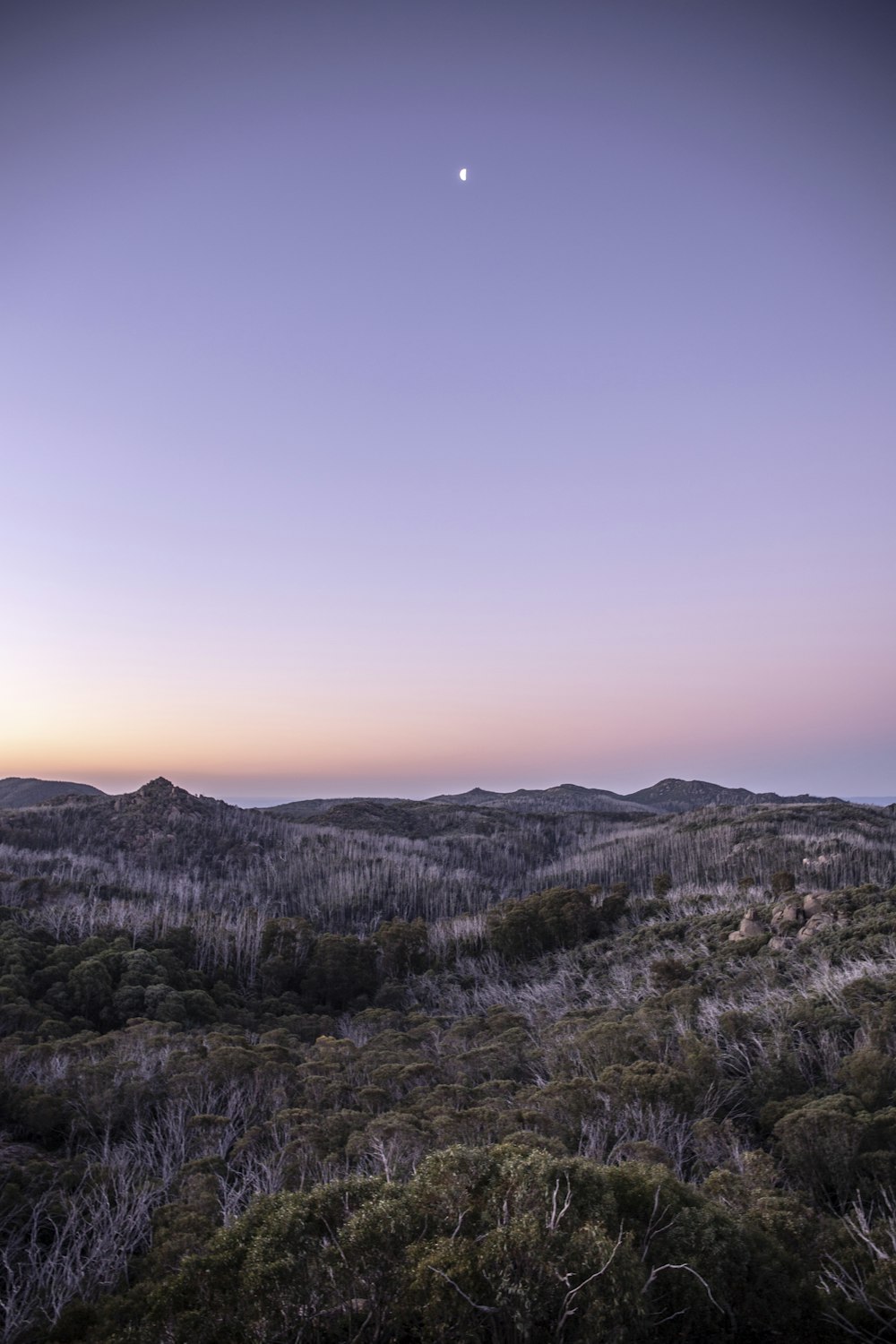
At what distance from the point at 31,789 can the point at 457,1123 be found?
2827 inches

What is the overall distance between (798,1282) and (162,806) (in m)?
27.7

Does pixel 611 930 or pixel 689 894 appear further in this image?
pixel 689 894

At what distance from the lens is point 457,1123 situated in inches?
157

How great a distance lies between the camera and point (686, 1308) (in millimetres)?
2244

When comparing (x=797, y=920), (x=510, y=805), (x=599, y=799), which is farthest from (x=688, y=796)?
(x=797, y=920)

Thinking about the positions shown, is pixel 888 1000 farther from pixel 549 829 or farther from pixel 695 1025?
pixel 549 829

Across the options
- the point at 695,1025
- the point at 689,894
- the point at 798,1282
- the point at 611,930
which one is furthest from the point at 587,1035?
the point at 689,894

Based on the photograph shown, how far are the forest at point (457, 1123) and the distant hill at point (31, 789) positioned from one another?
54.9 m

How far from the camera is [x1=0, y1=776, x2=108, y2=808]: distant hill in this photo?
6012cm

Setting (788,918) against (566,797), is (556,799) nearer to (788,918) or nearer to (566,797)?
(566,797)

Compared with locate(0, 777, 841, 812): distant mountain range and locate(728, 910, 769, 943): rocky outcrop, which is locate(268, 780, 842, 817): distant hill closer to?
locate(0, 777, 841, 812): distant mountain range

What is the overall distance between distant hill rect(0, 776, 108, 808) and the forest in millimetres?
54904

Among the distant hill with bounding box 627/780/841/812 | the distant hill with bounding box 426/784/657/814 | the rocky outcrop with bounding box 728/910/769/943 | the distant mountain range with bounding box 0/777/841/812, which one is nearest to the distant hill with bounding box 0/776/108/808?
the distant mountain range with bounding box 0/777/841/812

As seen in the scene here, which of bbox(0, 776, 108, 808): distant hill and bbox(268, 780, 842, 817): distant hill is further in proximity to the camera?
bbox(0, 776, 108, 808): distant hill
